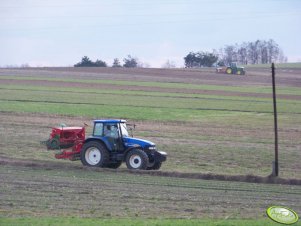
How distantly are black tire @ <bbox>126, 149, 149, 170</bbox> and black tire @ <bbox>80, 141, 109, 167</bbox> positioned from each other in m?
0.89

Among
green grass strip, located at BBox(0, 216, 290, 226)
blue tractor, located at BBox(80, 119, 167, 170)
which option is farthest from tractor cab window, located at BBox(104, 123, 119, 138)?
green grass strip, located at BBox(0, 216, 290, 226)

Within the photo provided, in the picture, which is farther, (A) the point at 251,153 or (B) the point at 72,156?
(A) the point at 251,153

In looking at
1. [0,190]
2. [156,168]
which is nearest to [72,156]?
[156,168]

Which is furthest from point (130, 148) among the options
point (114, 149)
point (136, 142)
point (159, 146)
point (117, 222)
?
point (117, 222)

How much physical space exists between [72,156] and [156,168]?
3.07 meters

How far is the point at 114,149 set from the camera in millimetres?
23500

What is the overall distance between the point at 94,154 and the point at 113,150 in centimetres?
71

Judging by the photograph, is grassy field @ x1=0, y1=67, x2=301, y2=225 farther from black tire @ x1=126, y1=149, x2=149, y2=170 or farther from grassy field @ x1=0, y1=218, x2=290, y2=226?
black tire @ x1=126, y1=149, x2=149, y2=170

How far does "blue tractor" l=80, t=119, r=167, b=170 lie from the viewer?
23.2 m

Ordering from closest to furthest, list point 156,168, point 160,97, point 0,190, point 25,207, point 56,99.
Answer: point 25,207 → point 0,190 → point 156,168 → point 56,99 → point 160,97

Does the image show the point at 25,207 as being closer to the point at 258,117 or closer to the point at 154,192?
the point at 154,192

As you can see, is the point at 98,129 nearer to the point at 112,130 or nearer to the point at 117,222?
the point at 112,130

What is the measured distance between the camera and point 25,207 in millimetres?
14984

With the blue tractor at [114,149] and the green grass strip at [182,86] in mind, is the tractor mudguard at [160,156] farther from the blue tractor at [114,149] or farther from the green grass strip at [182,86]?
the green grass strip at [182,86]
